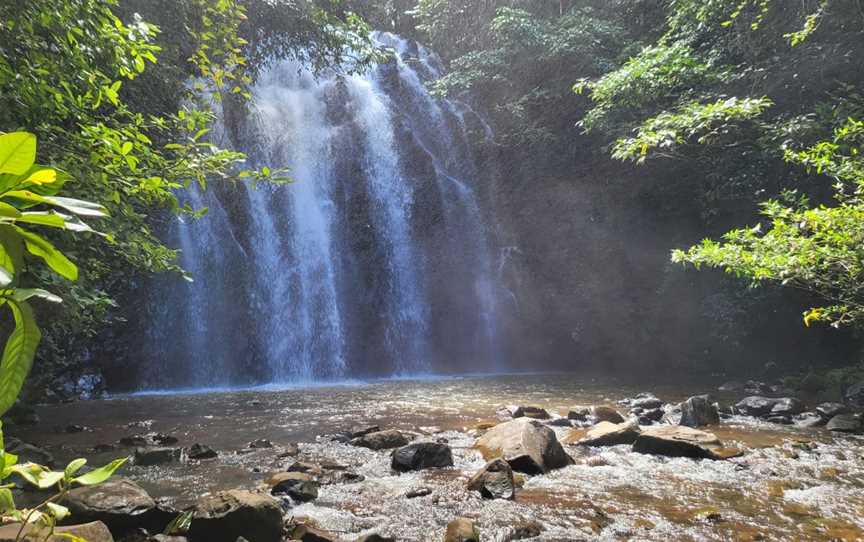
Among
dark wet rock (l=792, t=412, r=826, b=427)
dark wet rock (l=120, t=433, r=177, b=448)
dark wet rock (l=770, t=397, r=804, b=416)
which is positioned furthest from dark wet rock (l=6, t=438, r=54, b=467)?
dark wet rock (l=770, t=397, r=804, b=416)

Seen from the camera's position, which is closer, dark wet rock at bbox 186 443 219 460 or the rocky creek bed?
the rocky creek bed

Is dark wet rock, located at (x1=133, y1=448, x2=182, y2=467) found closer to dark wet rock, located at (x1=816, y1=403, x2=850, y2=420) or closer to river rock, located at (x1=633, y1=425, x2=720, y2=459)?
river rock, located at (x1=633, y1=425, x2=720, y2=459)

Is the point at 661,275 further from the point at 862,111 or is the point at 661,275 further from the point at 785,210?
the point at 785,210

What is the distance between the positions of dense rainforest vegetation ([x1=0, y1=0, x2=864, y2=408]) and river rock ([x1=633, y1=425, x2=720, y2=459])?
177 cm

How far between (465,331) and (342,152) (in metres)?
7.59

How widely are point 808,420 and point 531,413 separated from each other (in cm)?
390

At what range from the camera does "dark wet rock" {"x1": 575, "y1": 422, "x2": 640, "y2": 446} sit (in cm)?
612

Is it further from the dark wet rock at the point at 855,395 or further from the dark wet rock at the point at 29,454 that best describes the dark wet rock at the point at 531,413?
the dark wet rock at the point at 29,454

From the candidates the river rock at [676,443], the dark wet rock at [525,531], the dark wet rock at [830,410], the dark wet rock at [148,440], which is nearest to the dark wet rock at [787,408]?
the dark wet rock at [830,410]

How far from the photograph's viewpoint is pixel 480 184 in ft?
63.5

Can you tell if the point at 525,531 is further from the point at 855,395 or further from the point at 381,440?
the point at 855,395

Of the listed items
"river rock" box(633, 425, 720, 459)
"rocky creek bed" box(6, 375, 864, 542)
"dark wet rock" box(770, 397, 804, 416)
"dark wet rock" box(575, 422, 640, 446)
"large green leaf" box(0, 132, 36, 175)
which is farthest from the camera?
"dark wet rock" box(770, 397, 804, 416)

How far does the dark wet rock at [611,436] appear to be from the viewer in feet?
20.1

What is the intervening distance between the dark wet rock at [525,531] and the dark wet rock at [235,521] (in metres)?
1.55
